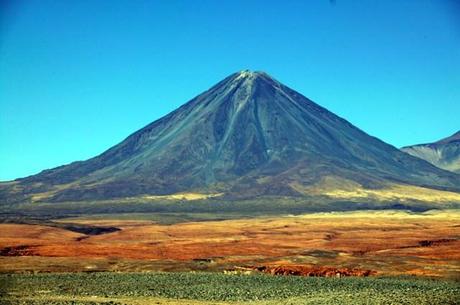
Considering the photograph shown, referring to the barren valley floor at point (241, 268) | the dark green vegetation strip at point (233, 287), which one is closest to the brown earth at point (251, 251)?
the barren valley floor at point (241, 268)

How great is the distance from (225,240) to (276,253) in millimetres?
22271

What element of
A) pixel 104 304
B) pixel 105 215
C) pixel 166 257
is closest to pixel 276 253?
pixel 166 257

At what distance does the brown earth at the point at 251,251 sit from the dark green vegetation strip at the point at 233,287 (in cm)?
599

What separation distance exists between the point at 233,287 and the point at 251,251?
3196 centimetres

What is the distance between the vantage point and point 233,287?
49438mm

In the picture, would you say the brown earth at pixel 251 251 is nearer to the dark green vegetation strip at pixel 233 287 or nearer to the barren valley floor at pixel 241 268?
the barren valley floor at pixel 241 268

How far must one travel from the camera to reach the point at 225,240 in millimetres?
100312

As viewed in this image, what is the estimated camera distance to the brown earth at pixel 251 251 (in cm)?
6319

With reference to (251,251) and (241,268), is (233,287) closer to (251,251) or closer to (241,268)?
(241,268)

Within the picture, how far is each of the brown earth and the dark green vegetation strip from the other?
599cm

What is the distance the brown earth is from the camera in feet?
207

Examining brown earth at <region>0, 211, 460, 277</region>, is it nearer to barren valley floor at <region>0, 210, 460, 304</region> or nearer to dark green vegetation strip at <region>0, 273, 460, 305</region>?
barren valley floor at <region>0, 210, 460, 304</region>

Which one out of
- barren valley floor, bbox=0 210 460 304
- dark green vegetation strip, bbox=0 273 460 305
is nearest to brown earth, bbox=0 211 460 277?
barren valley floor, bbox=0 210 460 304

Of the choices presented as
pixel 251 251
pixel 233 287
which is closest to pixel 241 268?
pixel 233 287
